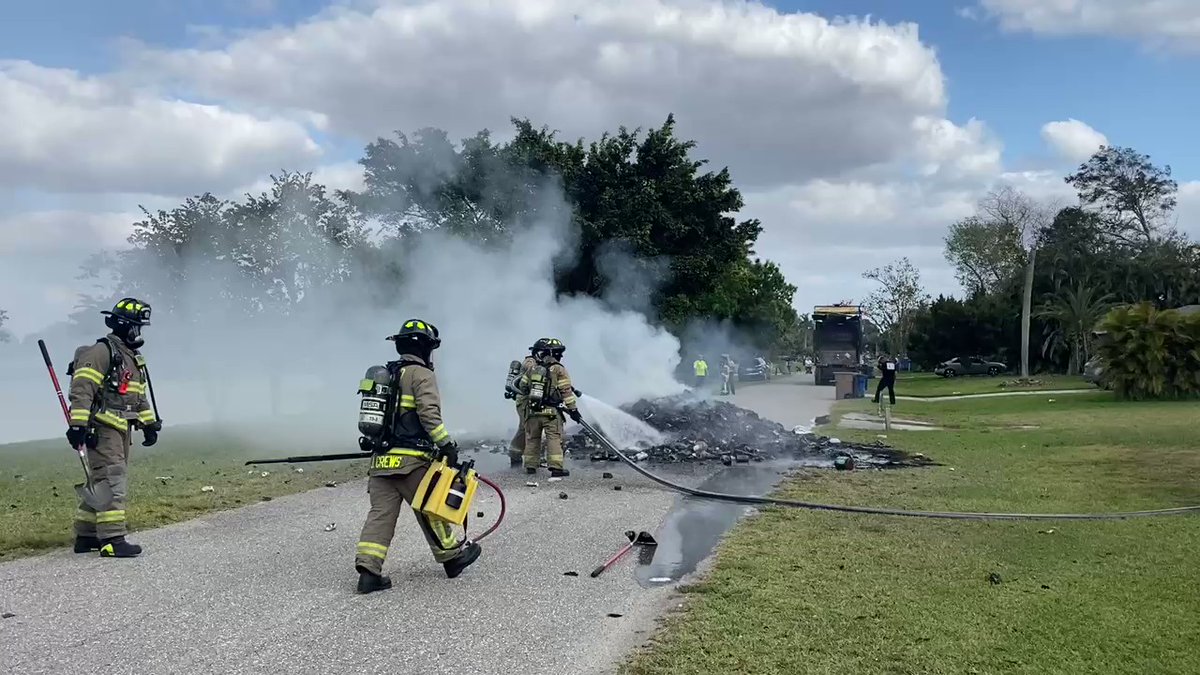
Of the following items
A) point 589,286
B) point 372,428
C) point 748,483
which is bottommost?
point 748,483

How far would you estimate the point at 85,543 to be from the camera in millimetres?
7906

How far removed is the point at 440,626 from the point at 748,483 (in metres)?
7.53

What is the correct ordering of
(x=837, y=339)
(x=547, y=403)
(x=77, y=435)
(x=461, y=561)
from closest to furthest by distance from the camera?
(x=461, y=561), (x=77, y=435), (x=547, y=403), (x=837, y=339)

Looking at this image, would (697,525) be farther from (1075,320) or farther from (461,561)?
(1075,320)

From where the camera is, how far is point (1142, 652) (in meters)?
5.30

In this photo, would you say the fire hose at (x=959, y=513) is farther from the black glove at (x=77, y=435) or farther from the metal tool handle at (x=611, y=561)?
the black glove at (x=77, y=435)

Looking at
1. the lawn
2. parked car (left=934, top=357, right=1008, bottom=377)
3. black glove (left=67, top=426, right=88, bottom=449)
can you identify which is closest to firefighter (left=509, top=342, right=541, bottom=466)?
the lawn

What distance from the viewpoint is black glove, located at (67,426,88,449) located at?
754 cm

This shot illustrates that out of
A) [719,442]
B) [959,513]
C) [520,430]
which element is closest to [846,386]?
[719,442]

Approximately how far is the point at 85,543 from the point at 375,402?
117 inches

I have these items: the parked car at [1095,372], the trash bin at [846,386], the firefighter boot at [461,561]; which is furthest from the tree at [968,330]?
the firefighter boot at [461,561]

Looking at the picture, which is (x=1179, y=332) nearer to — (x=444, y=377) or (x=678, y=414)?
(x=678, y=414)

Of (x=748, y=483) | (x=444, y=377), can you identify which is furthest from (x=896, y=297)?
(x=748, y=483)

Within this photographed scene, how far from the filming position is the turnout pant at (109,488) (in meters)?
7.77
